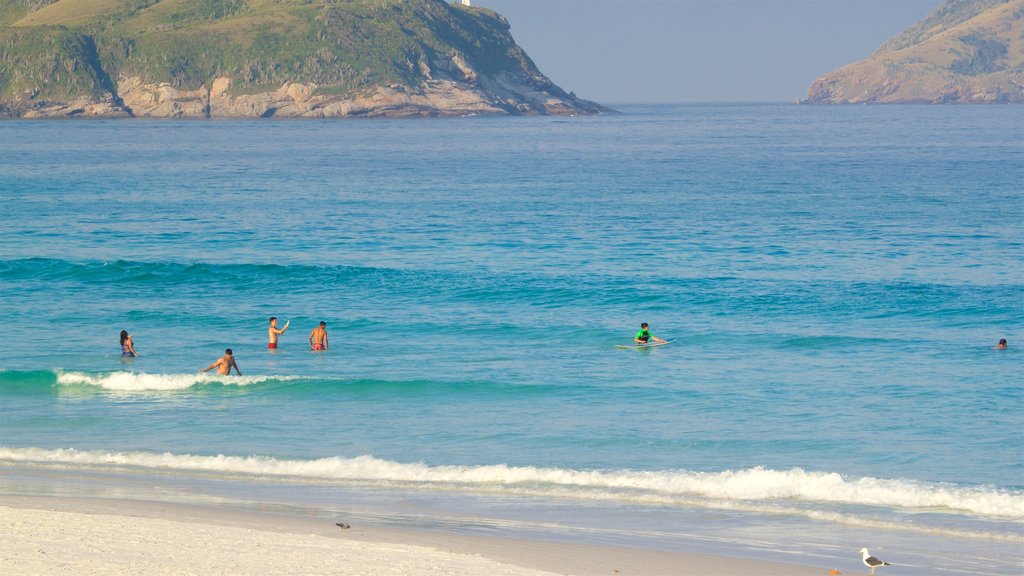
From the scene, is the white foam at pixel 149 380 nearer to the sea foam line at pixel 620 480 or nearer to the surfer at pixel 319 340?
the surfer at pixel 319 340

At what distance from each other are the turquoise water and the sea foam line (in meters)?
0.05

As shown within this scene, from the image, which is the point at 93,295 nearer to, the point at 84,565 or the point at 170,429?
the point at 170,429

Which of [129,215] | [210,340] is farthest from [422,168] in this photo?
[210,340]

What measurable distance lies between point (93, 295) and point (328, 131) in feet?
426

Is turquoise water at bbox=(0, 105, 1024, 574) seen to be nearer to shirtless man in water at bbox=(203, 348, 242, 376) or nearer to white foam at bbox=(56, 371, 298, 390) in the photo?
white foam at bbox=(56, 371, 298, 390)

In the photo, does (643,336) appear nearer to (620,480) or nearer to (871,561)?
(620,480)

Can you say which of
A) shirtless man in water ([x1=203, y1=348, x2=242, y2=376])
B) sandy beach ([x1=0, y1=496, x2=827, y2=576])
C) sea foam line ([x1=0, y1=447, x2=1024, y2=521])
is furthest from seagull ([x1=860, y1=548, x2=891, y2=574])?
shirtless man in water ([x1=203, y1=348, x2=242, y2=376])

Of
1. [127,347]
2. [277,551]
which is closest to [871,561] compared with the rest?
[277,551]

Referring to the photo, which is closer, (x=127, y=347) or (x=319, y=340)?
(x=127, y=347)

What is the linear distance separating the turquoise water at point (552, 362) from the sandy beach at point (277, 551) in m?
1.00

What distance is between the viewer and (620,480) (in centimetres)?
1781

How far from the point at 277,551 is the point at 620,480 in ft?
20.9

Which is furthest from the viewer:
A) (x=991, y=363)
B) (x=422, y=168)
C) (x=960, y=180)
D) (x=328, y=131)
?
(x=328, y=131)

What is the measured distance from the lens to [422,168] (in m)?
88.1
